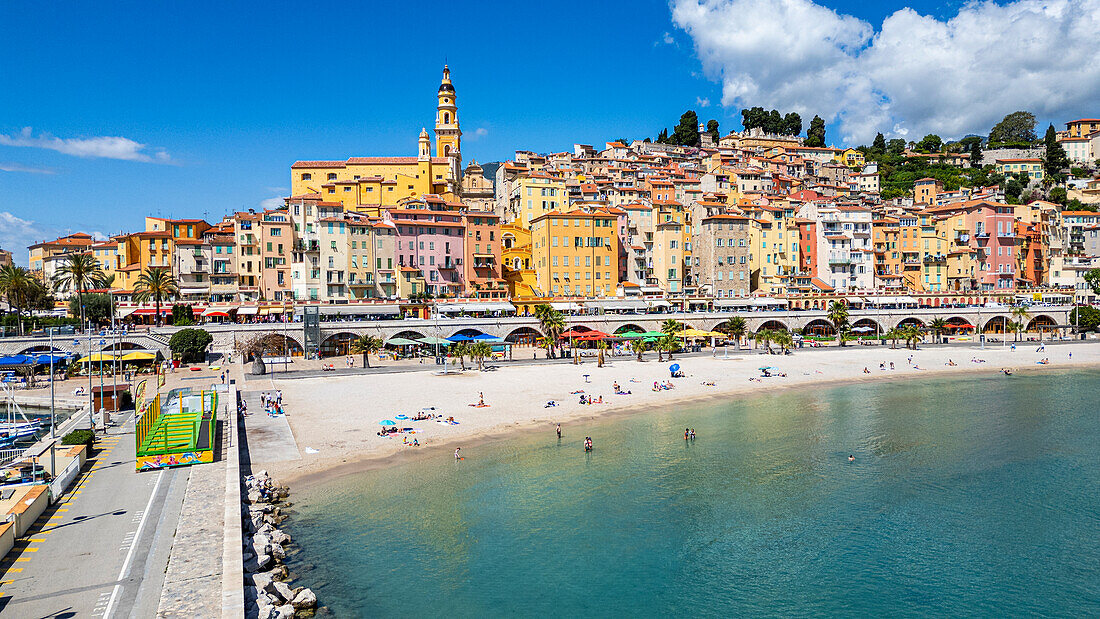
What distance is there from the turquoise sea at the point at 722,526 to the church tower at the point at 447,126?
86.4 meters

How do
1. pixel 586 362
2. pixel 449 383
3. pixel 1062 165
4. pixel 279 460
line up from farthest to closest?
1. pixel 1062 165
2. pixel 586 362
3. pixel 449 383
4. pixel 279 460

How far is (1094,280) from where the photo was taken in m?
96.5

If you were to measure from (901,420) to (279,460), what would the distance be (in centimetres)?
3503

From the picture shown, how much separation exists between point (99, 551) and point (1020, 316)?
9846cm

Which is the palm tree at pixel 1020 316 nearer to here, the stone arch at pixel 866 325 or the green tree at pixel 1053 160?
Result: the stone arch at pixel 866 325

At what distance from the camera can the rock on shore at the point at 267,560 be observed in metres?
17.4

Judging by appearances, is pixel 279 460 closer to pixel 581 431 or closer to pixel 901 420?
pixel 581 431

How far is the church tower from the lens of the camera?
116938 mm

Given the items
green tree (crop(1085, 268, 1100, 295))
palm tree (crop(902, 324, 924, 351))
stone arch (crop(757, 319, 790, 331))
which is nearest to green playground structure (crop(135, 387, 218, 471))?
stone arch (crop(757, 319, 790, 331))

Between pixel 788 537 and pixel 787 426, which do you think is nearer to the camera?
pixel 788 537

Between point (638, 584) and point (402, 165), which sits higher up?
point (402, 165)

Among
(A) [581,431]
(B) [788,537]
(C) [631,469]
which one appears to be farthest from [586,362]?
(B) [788,537]

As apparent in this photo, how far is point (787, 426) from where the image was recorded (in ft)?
134

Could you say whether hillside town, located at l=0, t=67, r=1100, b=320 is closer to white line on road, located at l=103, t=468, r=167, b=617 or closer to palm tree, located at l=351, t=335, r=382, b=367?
palm tree, located at l=351, t=335, r=382, b=367
